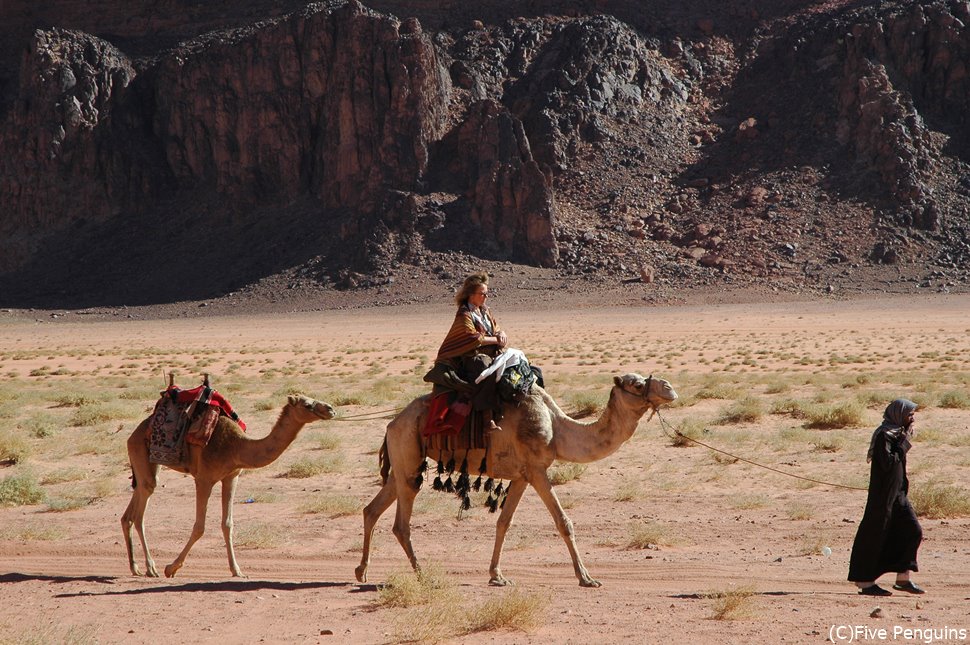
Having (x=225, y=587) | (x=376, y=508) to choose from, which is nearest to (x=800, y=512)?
(x=376, y=508)

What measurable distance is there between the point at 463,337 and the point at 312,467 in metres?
6.77

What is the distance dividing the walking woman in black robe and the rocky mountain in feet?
243

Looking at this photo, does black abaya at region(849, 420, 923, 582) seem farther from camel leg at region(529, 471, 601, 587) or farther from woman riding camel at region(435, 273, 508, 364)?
woman riding camel at region(435, 273, 508, 364)

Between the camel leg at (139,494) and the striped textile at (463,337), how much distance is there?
3.02 metres

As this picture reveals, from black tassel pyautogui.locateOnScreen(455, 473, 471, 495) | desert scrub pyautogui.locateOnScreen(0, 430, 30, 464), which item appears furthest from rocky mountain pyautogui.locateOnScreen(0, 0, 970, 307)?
black tassel pyautogui.locateOnScreen(455, 473, 471, 495)

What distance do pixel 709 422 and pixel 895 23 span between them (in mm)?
87989

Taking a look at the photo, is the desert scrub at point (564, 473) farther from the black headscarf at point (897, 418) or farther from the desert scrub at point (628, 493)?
the black headscarf at point (897, 418)

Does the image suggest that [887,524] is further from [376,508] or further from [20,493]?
[20,493]

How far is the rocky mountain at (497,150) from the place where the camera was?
86938 millimetres

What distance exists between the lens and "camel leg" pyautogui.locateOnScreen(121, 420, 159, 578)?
10.1 metres

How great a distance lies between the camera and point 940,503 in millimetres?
11984

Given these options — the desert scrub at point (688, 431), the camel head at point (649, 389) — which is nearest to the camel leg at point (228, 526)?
the camel head at point (649, 389)

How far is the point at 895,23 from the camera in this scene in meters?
95.9

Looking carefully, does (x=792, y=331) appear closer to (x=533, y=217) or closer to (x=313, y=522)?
(x=533, y=217)
